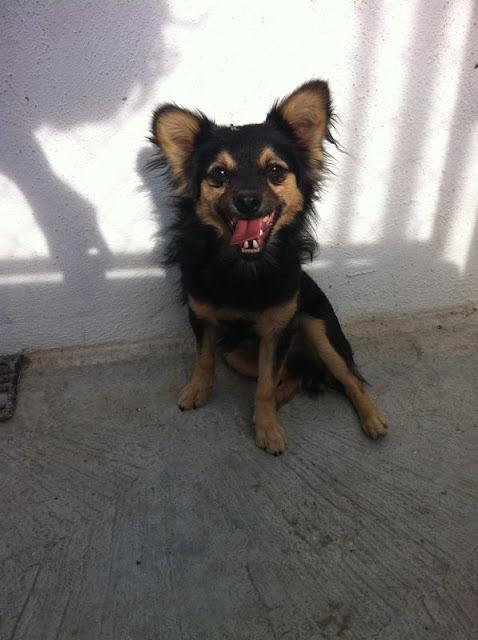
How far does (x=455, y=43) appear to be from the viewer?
2.35 m

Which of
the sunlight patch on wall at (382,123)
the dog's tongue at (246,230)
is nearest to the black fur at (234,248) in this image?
the dog's tongue at (246,230)

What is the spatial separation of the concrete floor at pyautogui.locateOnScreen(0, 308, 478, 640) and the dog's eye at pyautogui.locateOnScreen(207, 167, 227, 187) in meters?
1.22

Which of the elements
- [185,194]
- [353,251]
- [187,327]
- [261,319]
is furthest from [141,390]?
[353,251]

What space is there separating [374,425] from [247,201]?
1330 mm

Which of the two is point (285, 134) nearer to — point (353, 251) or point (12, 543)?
point (353, 251)

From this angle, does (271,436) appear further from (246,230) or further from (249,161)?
(249,161)

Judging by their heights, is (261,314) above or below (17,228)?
below

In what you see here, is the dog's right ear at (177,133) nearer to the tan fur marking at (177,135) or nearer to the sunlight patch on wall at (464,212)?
the tan fur marking at (177,135)

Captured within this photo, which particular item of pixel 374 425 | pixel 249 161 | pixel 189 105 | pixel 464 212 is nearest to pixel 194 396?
pixel 374 425

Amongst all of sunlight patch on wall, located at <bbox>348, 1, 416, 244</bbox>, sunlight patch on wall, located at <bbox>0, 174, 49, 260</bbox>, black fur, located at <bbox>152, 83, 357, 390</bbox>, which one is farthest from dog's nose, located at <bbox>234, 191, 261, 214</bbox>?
sunlight patch on wall, located at <bbox>0, 174, 49, 260</bbox>

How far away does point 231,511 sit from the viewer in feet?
6.67

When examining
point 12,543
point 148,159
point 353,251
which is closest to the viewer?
point 12,543

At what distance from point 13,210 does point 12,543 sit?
65.1 inches

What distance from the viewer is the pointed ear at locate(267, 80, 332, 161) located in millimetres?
1973
